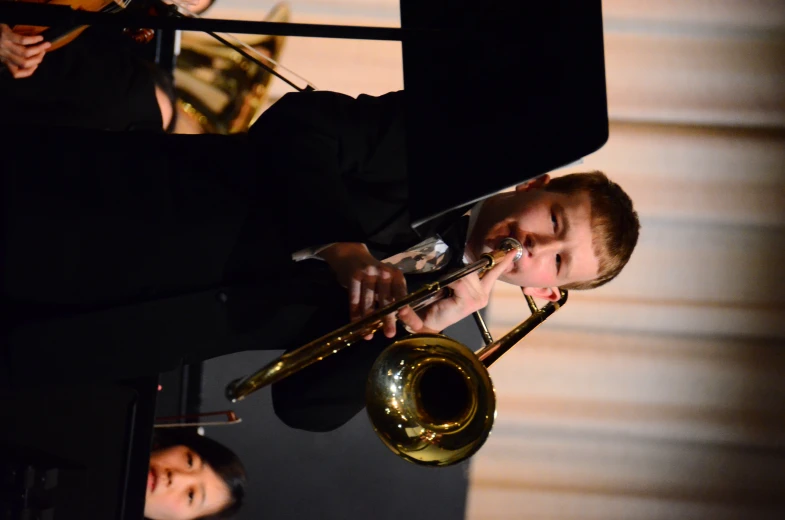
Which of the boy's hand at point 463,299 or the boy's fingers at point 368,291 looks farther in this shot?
the boy's hand at point 463,299

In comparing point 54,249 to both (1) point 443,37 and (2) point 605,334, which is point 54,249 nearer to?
(1) point 443,37

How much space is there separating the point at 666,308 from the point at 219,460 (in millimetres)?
1851

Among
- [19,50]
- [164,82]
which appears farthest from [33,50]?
[164,82]

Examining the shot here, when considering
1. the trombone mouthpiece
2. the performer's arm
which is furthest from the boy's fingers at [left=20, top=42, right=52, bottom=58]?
the trombone mouthpiece

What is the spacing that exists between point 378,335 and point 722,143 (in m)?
1.94

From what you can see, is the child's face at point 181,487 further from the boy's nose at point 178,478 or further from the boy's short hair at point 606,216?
the boy's short hair at point 606,216

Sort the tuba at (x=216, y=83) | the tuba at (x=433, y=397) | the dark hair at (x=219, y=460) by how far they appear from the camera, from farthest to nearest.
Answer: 1. the tuba at (x=216, y=83)
2. the dark hair at (x=219, y=460)
3. the tuba at (x=433, y=397)

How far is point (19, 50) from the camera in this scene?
1.47 metres

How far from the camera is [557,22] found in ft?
2.67

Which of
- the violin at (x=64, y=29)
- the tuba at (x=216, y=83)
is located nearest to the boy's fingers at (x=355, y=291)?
the violin at (x=64, y=29)

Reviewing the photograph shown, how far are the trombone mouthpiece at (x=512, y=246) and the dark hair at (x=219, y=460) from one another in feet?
3.79

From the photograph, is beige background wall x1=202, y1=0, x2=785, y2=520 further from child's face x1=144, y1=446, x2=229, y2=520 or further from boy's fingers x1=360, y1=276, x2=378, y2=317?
boy's fingers x1=360, y1=276, x2=378, y2=317

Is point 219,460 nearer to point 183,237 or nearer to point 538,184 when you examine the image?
point 183,237

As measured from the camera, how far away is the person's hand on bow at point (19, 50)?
1.46 metres
